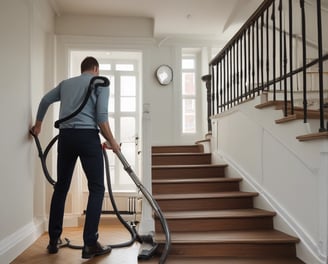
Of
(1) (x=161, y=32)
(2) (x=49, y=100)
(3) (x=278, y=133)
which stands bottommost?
(3) (x=278, y=133)

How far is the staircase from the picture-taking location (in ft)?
8.19

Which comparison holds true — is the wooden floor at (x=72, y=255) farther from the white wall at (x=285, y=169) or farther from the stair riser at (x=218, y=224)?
the white wall at (x=285, y=169)

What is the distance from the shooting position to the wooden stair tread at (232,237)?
2512mm

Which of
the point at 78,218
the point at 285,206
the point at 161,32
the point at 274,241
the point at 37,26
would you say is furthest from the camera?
the point at 161,32

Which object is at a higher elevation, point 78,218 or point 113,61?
point 113,61

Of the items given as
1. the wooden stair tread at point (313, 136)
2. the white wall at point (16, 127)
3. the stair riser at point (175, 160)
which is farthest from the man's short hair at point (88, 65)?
the stair riser at point (175, 160)

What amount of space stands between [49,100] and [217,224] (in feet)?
5.78

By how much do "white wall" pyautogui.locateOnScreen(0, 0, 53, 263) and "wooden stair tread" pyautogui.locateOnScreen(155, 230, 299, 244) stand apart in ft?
3.76

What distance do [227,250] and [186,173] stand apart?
142cm

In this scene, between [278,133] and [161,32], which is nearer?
[278,133]

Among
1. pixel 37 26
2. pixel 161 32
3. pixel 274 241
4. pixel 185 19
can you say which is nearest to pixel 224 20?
pixel 185 19

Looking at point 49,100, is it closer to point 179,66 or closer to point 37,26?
point 37,26

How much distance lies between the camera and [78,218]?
14.4ft

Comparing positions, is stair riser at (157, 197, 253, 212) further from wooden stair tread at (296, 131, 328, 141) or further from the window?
the window
